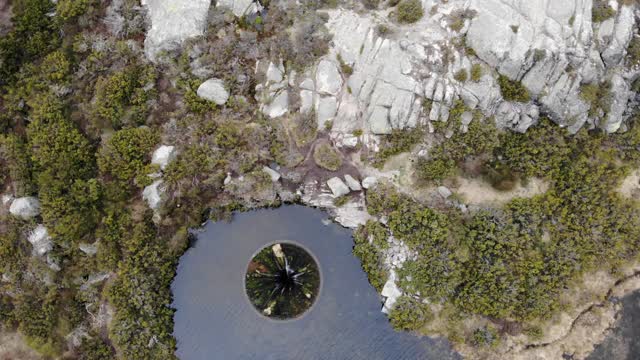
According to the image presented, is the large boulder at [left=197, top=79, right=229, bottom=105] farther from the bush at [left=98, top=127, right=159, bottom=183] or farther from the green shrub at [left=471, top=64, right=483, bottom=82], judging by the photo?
the green shrub at [left=471, top=64, right=483, bottom=82]

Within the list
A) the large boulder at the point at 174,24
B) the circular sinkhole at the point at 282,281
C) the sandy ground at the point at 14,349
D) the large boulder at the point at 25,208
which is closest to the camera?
the sandy ground at the point at 14,349

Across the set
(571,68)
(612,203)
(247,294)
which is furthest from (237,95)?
(612,203)

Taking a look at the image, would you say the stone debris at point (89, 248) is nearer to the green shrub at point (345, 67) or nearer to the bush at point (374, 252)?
the bush at point (374, 252)

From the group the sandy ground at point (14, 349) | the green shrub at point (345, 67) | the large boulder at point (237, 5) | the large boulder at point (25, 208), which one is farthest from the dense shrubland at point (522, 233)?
the sandy ground at point (14, 349)

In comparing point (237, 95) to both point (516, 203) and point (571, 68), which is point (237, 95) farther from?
point (571, 68)

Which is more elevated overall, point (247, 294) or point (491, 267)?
point (491, 267)

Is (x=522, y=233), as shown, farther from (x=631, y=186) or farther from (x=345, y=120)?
(x=345, y=120)
